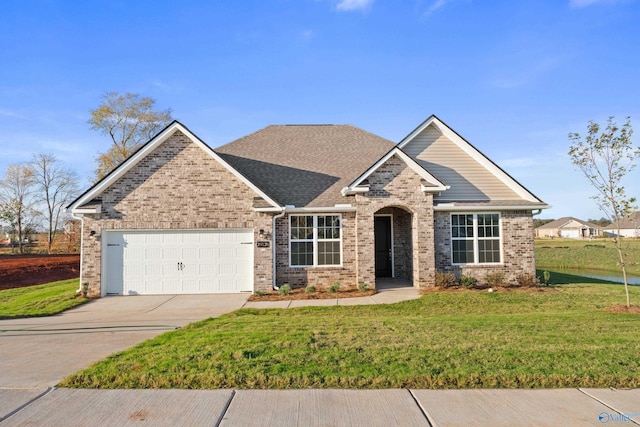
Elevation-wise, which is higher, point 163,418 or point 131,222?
point 131,222

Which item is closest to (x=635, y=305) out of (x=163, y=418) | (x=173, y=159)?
(x=163, y=418)

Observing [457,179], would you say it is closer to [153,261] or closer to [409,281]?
[409,281]

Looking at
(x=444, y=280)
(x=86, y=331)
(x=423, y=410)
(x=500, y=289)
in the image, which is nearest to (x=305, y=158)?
(x=444, y=280)

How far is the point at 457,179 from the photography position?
16047 mm

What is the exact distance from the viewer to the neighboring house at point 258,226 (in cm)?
1436

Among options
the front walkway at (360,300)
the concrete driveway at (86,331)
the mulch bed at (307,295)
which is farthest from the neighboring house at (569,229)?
the concrete driveway at (86,331)

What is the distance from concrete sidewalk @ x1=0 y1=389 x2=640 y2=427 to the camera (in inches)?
166

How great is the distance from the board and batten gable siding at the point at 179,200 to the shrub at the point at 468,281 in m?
6.89

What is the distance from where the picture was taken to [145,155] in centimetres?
1445

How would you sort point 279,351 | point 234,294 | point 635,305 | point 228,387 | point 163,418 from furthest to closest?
point 234,294 < point 635,305 < point 279,351 < point 228,387 < point 163,418

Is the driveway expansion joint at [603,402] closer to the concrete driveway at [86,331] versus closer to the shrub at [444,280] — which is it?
the concrete driveway at [86,331]

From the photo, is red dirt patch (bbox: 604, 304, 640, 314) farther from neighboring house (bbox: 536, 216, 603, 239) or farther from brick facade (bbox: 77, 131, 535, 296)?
neighboring house (bbox: 536, 216, 603, 239)

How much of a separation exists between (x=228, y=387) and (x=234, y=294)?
30.9ft

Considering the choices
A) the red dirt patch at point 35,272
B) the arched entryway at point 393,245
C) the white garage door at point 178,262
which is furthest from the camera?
the red dirt patch at point 35,272
